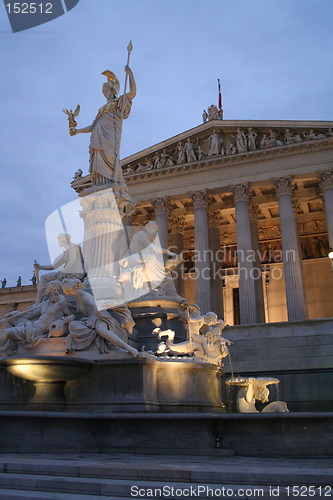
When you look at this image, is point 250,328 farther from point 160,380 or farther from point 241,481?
point 241,481

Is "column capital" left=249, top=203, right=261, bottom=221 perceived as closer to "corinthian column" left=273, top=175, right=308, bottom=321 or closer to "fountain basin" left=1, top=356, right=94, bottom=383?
"corinthian column" left=273, top=175, right=308, bottom=321

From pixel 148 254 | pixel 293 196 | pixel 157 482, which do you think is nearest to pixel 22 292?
pixel 293 196

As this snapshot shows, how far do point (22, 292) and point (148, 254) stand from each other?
48050 mm

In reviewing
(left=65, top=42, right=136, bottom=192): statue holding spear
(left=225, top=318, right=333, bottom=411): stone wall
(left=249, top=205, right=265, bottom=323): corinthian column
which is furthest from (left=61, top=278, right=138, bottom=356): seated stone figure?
(left=249, top=205, right=265, bottom=323): corinthian column

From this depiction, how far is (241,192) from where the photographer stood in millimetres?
37375

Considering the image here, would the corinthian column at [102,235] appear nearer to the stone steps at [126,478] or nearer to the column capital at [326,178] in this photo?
the stone steps at [126,478]

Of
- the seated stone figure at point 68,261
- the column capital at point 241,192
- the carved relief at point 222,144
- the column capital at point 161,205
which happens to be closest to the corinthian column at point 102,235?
the seated stone figure at point 68,261

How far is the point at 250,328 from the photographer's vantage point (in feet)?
97.7

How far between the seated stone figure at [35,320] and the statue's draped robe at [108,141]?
424 centimetres

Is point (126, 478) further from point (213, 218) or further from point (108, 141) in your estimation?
point (213, 218)

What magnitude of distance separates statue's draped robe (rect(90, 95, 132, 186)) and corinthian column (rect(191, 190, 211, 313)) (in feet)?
71.3

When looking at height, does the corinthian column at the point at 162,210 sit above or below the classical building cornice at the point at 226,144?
below

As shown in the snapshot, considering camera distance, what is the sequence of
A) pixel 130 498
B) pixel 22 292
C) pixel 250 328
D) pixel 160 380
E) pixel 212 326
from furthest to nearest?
1. pixel 22 292
2. pixel 250 328
3. pixel 212 326
4. pixel 160 380
5. pixel 130 498

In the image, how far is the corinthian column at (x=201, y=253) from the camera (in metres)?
34.9
